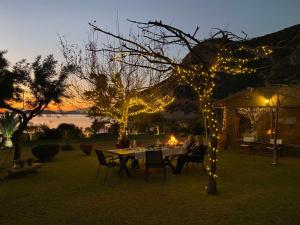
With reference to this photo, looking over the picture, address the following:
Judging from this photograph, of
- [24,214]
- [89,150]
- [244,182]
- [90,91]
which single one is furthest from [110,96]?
[24,214]

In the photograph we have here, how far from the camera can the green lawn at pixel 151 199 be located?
5.79 meters

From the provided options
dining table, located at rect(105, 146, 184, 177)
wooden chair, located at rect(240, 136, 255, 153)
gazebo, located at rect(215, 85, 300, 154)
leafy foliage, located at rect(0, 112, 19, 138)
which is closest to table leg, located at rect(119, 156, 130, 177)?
dining table, located at rect(105, 146, 184, 177)

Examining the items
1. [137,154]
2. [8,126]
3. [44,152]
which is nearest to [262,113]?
[137,154]

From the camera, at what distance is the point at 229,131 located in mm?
16797

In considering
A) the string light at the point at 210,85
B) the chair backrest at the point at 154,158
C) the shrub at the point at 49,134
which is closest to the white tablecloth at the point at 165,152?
the chair backrest at the point at 154,158

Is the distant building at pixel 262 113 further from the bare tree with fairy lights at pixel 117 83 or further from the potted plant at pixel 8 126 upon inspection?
the potted plant at pixel 8 126

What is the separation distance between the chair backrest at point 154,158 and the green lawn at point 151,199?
44 centimetres

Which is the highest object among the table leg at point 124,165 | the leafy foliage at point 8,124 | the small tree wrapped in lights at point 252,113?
the small tree wrapped in lights at point 252,113

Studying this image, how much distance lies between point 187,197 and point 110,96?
361 inches

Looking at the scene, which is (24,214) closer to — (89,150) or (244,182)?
(244,182)

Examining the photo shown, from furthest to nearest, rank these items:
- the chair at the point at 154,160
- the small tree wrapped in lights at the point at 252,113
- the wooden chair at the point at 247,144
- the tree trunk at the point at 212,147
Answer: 1. the small tree wrapped in lights at the point at 252,113
2. the wooden chair at the point at 247,144
3. the chair at the point at 154,160
4. the tree trunk at the point at 212,147

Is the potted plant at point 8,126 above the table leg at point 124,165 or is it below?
above

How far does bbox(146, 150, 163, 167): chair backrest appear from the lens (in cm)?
877

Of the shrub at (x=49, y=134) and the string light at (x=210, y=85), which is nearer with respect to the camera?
the string light at (x=210, y=85)
